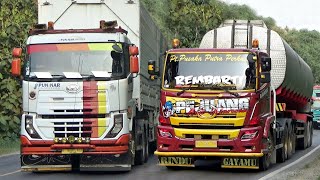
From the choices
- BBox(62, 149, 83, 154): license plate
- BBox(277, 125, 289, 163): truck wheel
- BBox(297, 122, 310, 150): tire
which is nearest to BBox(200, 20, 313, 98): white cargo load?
BBox(277, 125, 289, 163): truck wheel

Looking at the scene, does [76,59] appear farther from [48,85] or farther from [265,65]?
[265,65]

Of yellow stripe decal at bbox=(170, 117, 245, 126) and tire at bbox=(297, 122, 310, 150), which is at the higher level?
yellow stripe decal at bbox=(170, 117, 245, 126)

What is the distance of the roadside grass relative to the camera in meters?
24.8

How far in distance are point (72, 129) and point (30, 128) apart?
92 cm

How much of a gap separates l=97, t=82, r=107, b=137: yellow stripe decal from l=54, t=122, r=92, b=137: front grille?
8.7 inches

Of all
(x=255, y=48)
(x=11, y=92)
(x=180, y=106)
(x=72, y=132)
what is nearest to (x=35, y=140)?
(x=72, y=132)

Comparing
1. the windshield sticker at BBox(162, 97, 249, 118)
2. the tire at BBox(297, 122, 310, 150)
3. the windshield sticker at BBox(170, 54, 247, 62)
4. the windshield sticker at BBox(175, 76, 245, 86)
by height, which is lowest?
the tire at BBox(297, 122, 310, 150)

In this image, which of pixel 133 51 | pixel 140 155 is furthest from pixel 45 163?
pixel 133 51

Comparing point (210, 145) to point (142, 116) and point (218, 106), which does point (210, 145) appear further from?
point (142, 116)

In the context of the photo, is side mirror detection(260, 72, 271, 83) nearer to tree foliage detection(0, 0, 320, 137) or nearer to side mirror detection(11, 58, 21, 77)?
side mirror detection(11, 58, 21, 77)

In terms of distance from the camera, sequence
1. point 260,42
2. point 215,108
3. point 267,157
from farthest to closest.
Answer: point 260,42 < point 267,157 < point 215,108

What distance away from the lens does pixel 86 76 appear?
15.1 meters

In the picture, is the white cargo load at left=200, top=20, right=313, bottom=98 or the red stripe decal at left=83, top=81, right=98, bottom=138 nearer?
the red stripe decal at left=83, top=81, right=98, bottom=138

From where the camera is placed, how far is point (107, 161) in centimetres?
1558
